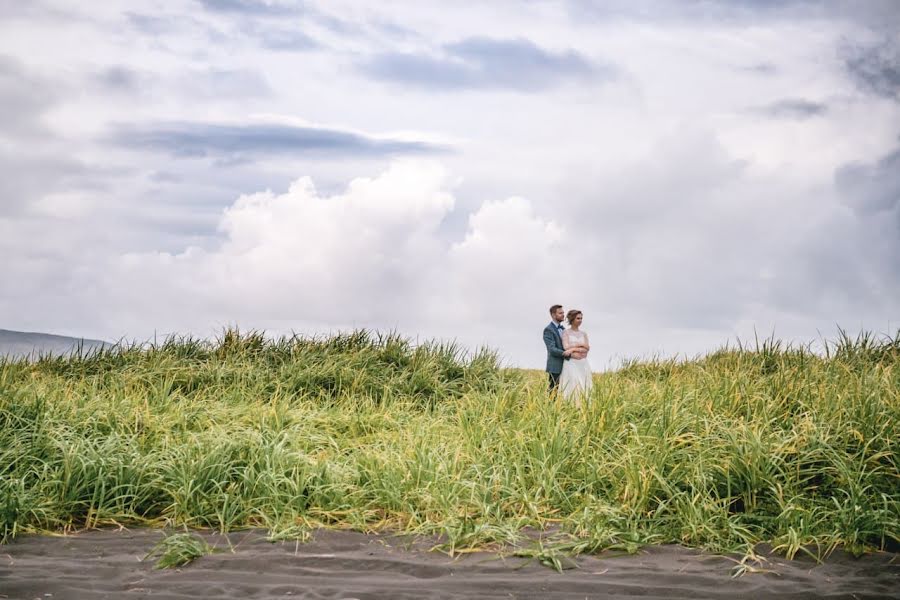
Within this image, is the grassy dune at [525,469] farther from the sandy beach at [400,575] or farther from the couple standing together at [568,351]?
the couple standing together at [568,351]

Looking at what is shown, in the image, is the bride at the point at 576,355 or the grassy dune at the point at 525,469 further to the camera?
the bride at the point at 576,355

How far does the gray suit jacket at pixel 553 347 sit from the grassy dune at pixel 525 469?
351 centimetres

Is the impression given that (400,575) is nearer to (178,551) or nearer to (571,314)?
(178,551)

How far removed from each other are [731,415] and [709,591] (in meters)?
2.87

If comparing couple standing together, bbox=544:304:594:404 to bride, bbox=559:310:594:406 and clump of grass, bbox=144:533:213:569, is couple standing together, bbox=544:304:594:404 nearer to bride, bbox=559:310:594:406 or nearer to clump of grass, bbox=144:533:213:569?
bride, bbox=559:310:594:406

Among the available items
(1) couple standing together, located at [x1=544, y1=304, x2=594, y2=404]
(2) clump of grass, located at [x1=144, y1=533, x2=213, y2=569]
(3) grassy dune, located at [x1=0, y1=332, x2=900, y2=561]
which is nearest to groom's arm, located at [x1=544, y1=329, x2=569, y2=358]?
(1) couple standing together, located at [x1=544, y1=304, x2=594, y2=404]

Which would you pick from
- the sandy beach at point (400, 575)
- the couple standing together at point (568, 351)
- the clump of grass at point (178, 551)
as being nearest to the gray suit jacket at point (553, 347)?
the couple standing together at point (568, 351)

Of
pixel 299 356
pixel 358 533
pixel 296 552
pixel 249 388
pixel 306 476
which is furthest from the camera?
pixel 299 356

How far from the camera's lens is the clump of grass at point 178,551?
5.17 m

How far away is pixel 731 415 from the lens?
23.8ft

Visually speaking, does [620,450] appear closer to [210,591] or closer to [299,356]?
[210,591]

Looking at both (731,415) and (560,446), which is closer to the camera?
(560,446)

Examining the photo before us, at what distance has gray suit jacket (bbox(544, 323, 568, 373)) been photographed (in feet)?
39.6

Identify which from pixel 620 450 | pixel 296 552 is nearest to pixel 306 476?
pixel 296 552
